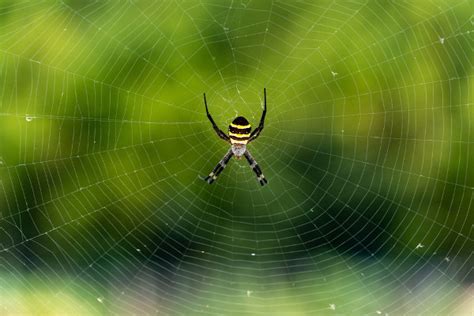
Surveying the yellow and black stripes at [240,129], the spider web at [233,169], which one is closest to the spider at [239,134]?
the yellow and black stripes at [240,129]

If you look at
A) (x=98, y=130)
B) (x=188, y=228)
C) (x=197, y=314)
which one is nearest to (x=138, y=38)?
(x=98, y=130)

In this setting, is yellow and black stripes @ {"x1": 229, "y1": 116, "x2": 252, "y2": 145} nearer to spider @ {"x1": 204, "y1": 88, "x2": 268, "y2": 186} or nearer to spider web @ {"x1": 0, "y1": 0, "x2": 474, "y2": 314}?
spider @ {"x1": 204, "y1": 88, "x2": 268, "y2": 186}

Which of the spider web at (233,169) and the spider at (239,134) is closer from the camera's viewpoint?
the spider at (239,134)

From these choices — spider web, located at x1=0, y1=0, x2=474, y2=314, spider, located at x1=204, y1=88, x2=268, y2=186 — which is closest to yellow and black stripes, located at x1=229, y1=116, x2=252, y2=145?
spider, located at x1=204, y1=88, x2=268, y2=186

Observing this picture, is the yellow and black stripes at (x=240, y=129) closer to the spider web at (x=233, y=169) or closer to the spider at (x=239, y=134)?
the spider at (x=239, y=134)

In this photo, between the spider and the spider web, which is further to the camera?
the spider web

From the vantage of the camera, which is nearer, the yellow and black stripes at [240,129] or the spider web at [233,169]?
the yellow and black stripes at [240,129]

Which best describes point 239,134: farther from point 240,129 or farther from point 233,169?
point 233,169

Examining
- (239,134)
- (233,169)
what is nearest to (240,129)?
(239,134)
